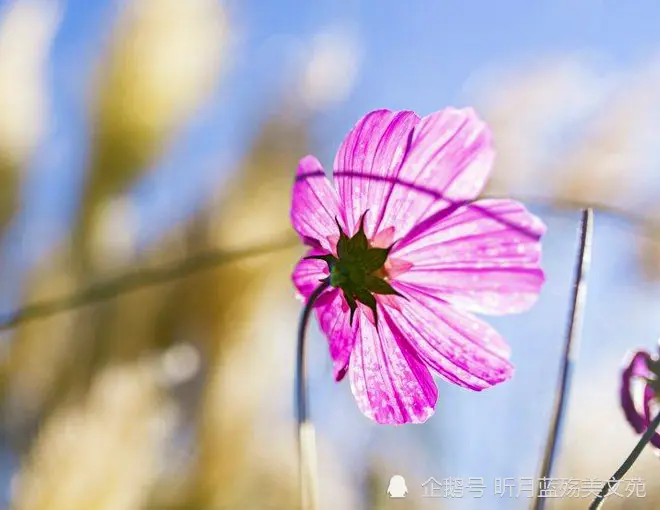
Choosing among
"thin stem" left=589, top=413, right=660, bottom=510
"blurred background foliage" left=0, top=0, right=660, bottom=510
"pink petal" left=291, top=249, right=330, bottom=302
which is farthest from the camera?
"blurred background foliage" left=0, top=0, right=660, bottom=510

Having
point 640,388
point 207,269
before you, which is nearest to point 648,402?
point 640,388

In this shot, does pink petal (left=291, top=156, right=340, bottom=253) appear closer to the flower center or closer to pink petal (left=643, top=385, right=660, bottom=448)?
the flower center

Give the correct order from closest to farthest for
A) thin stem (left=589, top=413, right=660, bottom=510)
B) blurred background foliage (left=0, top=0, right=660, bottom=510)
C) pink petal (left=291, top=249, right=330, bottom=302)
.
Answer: thin stem (left=589, top=413, right=660, bottom=510)
pink petal (left=291, top=249, right=330, bottom=302)
blurred background foliage (left=0, top=0, right=660, bottom=510)

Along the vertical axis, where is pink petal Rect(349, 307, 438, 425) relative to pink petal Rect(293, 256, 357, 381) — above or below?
below

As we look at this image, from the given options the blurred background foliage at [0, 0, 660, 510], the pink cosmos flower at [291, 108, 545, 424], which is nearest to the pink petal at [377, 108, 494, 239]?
the pink cosmos flower at [291, 108, 545, 424]

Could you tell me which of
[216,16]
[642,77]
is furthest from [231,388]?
[642,77]

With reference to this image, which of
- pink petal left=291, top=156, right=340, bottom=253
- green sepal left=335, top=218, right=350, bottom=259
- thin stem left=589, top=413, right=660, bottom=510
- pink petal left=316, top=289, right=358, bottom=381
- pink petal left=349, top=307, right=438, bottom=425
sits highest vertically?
pink petal left=291, top=156, right=340, bottom=253

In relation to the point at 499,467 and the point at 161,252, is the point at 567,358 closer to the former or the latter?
the point at 499,467
